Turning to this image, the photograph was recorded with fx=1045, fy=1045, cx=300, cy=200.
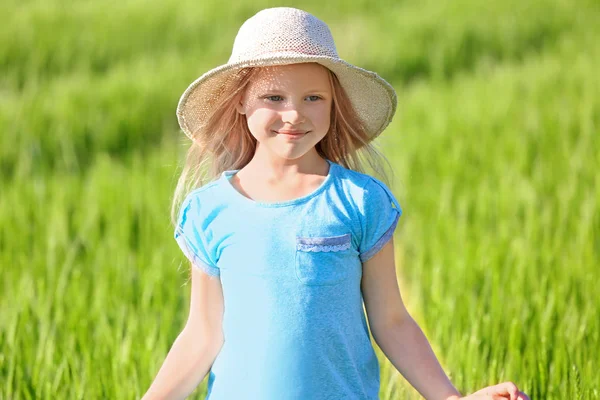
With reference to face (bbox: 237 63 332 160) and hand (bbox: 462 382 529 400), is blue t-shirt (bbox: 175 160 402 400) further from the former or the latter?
hand (bbox: 462 382 529 400)

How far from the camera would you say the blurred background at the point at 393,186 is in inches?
95.7

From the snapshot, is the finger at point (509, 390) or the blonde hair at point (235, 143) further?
the blonde hair at point (235, 143)

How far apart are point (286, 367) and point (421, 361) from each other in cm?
22

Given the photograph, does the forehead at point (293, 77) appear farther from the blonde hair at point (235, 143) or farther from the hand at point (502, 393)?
the hand at point (502, 393)

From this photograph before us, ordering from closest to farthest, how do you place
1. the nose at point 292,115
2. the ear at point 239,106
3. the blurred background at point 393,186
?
the nose at point 292,115 → the ear at point 239,106 → the blurred background at point 393,186

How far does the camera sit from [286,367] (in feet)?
4.93

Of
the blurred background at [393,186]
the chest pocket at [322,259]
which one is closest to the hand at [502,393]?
the chest pocket at [322,259]

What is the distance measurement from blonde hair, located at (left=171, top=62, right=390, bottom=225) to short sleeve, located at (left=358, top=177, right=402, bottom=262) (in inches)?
5.5

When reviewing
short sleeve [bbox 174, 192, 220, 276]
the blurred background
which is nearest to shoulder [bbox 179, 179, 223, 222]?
short sleeve [bbox 174, 192, 220, 276]

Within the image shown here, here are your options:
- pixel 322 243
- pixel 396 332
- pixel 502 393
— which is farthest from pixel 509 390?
pixel 322 243

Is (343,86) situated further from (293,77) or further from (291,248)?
(291,248)

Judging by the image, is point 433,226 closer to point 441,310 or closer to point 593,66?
point 441,310

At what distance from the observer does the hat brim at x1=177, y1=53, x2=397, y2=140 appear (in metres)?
1.54

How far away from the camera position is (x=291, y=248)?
1.50m
